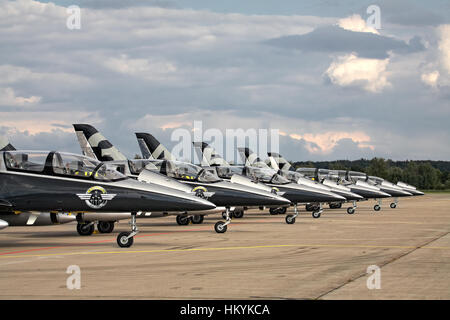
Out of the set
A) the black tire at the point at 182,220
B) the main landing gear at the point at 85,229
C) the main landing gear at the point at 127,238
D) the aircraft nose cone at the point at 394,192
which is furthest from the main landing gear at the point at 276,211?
the main landing gear at the point at 127,238

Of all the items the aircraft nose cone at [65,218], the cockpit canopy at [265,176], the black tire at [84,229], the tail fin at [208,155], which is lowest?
the black tire at [84,229]

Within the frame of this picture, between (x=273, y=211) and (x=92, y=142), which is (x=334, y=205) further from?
(x=92, y=142)

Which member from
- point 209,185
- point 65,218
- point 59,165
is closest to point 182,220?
point 209,185

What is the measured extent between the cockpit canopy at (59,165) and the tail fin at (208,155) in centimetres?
1846

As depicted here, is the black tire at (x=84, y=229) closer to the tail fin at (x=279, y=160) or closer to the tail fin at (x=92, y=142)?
the tail fin at (x=92, y=142)

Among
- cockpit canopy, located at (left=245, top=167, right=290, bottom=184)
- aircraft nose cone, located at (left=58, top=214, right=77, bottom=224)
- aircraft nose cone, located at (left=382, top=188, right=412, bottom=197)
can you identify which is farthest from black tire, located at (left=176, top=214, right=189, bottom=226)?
aircraft nose cone, located at (left=382, top=188, right=412, bottom=197)

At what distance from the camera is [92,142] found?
32.7m

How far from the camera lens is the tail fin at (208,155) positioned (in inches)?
1424

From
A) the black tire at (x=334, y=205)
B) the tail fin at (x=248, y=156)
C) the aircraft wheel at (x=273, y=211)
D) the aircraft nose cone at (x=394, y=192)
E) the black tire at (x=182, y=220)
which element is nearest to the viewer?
the black tire at (x=182, y=220)

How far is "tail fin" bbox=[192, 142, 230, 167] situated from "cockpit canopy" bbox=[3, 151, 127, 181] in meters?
18.5

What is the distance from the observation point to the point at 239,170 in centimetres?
2988

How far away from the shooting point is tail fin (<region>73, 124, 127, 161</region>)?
1240 inches
